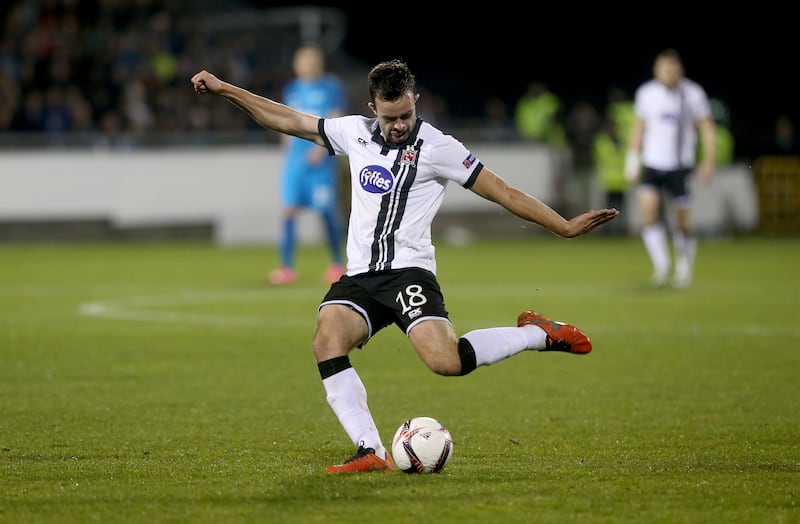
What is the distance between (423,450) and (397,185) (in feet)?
4.24

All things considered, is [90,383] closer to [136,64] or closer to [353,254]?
[353,254]

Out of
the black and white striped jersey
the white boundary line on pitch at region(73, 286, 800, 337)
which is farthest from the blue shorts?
the black and white striped jersey

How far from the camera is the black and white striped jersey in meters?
6.29

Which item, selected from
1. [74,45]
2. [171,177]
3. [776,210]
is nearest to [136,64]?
[74,45]

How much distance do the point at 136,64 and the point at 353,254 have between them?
19739mm

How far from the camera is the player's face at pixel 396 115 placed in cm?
607

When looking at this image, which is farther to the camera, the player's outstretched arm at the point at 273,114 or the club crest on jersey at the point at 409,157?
the player's outstretched arm at the point at 273,114

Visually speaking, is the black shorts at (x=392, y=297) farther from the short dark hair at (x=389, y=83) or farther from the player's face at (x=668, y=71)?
the player's face at (x=668, y=71)

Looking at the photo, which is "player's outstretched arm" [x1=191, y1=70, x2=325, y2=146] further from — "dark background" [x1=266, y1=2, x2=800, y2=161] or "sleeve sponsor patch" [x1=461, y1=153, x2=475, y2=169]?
→ "dark background" [x1=266, y1=2, x2=800, y2=161]

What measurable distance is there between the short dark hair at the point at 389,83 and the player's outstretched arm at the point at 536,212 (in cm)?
57

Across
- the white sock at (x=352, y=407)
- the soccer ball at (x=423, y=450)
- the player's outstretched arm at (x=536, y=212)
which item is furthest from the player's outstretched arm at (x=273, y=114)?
the soccer ball at (x=423, y=450)

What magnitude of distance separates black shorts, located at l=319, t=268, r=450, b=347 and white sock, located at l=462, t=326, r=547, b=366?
198 millimetres

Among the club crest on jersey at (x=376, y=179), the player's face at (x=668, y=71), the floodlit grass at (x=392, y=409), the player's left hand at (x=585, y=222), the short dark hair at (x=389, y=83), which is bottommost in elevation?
the floodlit grass at (x=392, y=409)

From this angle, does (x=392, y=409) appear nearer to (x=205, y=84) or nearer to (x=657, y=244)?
(x=205, y=84)
